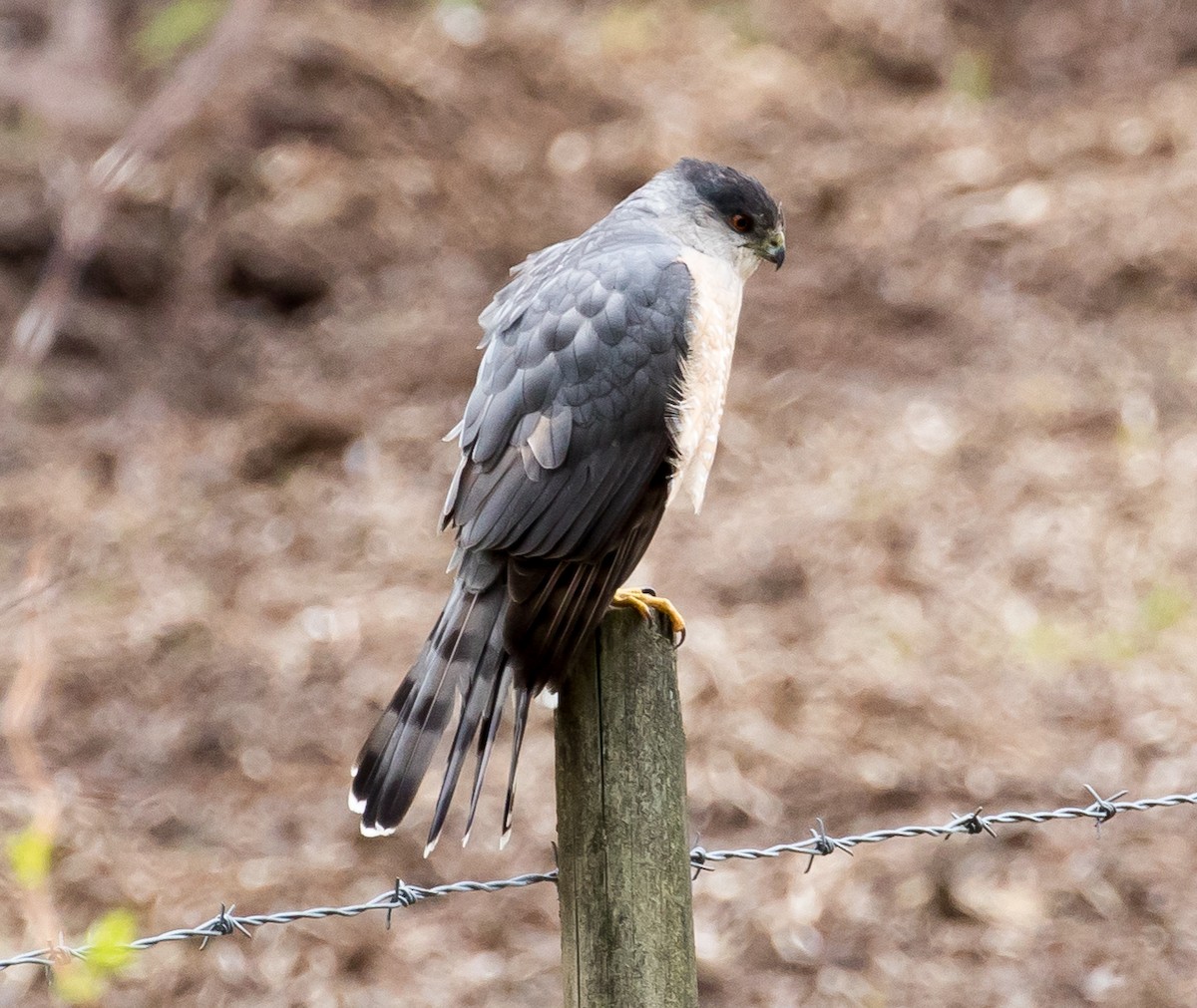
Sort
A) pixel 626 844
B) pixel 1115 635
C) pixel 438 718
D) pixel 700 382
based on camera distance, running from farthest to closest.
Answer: pixel 1115 635 → pixel 700 382 → pixel 438 718 → pixel 626 844

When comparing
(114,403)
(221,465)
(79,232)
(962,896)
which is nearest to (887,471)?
(962,896)

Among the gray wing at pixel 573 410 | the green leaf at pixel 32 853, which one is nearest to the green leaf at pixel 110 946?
the green leaf at pixel 32 853

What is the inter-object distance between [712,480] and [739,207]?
3.47 metres

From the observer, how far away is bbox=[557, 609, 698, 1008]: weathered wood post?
105 inches

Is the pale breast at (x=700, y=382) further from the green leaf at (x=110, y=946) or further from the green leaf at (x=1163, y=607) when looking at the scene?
the green leaf at (x=1163, y=607)

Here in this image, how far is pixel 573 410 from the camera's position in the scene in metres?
3.47

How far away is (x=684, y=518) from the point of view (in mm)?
7340

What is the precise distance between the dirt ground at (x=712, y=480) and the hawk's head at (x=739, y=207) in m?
2.03

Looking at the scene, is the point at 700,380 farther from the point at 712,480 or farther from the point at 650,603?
the point at 712,480

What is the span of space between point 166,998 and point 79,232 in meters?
3.48

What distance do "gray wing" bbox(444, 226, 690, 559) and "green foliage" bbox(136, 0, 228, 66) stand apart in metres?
7.94

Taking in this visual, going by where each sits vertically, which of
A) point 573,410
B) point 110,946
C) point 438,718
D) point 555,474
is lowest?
point 110,946

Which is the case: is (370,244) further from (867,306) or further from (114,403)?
(867,306)

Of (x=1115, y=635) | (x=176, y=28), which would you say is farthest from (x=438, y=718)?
(x=176, y=28)
